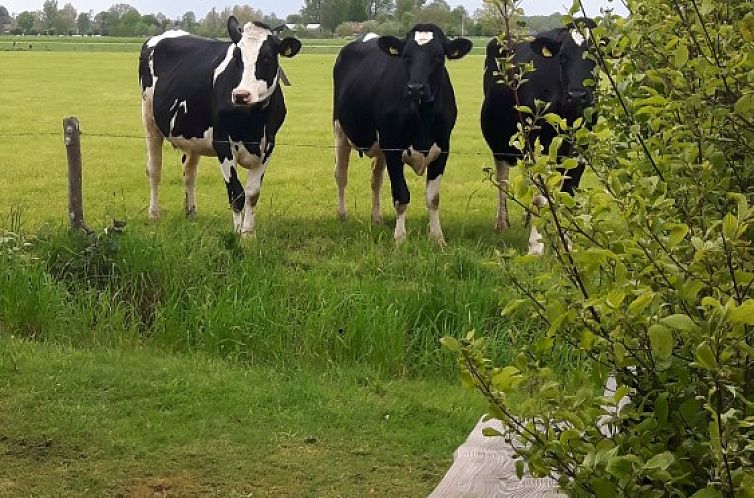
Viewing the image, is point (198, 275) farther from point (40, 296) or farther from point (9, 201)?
point (9, 201)

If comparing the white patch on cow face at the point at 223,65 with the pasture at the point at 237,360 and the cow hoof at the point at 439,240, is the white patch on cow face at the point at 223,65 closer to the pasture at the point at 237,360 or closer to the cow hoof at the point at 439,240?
the pasture at the point at 237,360

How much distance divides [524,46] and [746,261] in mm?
7942

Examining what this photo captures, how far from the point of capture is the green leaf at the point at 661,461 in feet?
5.25

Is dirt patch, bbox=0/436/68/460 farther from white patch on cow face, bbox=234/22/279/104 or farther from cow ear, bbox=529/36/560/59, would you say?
cow ear, bbox=529/36/560/59

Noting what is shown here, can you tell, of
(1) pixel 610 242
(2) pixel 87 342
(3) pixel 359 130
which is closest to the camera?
(1) pixel 610 242

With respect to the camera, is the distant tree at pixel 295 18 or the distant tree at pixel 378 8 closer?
the distant tree at pixel 378 8

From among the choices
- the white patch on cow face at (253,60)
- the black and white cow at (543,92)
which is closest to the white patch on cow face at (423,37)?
the black and white cow at (543,92)

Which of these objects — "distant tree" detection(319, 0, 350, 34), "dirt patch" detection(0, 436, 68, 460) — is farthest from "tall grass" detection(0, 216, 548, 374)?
"distant tree" detection(319, 0, 350, 34)

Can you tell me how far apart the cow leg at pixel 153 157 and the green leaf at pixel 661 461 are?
8.61 meters

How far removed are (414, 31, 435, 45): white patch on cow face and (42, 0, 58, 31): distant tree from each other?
420 feet

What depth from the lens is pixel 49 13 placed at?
129 m

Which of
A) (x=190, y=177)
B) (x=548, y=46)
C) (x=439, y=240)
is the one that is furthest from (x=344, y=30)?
(x=439, y=240)

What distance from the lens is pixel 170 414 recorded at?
488cm

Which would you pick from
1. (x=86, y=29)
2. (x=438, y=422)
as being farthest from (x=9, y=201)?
(x=86, y=29)
